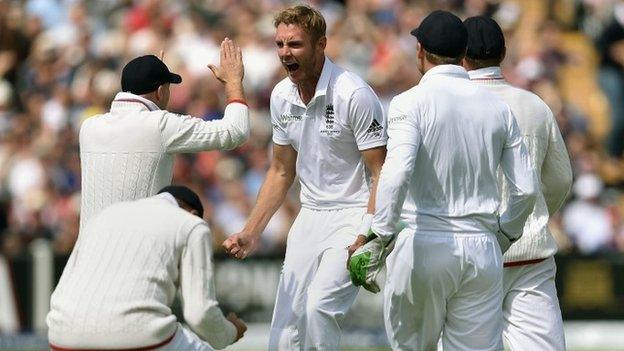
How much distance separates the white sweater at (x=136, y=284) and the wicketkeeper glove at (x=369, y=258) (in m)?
0.91

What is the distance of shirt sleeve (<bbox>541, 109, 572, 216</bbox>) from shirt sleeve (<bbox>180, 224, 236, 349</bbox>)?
8.31ft

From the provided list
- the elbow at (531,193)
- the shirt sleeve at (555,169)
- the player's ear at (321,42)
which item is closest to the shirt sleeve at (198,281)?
the elbow at (531,193)

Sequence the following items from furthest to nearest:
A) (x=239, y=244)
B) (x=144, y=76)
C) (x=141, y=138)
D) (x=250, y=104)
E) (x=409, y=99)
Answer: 1. (x=250, y=104)
2. (x=239, y=244)
3. (x=144, y=76)
4. (x=141, y=138)
5. (x=409, y=99)

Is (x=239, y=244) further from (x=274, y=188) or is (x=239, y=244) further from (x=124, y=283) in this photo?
(x=124, y=283)

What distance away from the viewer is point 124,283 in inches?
272

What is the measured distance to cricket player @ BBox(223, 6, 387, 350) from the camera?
845cm

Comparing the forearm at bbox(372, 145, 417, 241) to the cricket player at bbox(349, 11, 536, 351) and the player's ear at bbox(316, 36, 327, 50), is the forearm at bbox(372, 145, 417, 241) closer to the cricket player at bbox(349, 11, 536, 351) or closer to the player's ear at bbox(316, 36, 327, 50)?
the cricket player at bbox(349, 11, 536, 351)

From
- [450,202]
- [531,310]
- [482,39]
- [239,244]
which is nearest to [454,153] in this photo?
[450,202]

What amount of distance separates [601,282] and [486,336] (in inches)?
Result: 334

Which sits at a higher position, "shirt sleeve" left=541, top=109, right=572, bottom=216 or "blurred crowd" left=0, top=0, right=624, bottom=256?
"shirt sleeve" left=541, top=109, right=572, bottom=216

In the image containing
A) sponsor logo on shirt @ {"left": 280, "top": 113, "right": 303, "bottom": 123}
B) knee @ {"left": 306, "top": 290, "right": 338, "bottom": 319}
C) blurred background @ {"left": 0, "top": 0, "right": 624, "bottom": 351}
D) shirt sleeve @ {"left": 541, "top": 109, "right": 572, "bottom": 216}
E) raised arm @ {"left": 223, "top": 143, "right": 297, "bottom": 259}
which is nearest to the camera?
knee @ {"left": 306, "top": 290, "right": 338, "bottom": 319}

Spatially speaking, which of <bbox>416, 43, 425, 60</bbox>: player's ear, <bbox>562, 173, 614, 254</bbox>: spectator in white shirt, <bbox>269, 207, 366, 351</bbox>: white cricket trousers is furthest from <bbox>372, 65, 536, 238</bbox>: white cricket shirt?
<bbox>562, 173, 614, 254</bbox>: spectator in white shirt

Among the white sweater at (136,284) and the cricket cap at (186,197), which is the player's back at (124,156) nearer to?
the cricket cap at (186,197)

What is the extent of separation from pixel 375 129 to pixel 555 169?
3.68 feet
